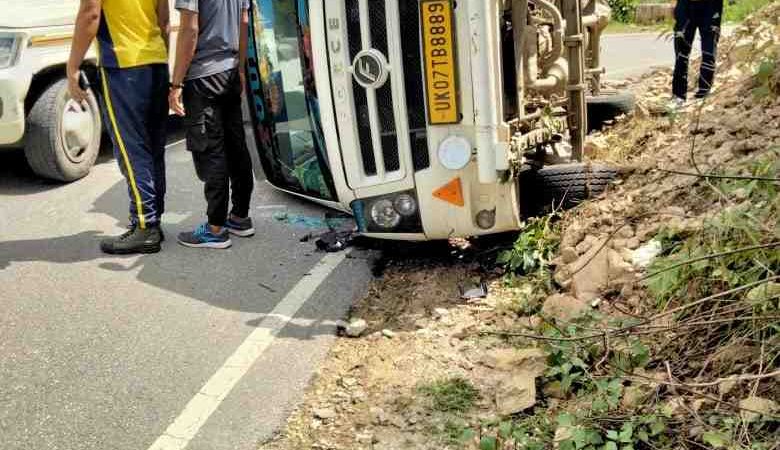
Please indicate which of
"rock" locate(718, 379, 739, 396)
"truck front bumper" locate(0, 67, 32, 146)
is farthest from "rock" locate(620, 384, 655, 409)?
"truck front bumper" locate(0, 67, 32, 146)

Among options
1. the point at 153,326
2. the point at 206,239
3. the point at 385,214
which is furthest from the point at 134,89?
the point at 385,214

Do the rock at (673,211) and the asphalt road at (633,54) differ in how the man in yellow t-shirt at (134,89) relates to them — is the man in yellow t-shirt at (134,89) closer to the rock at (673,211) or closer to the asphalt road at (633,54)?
the rock at (673,211)

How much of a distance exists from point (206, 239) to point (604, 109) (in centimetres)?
382

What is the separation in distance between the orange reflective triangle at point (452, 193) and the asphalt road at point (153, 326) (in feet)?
2.32

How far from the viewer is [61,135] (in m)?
6.65

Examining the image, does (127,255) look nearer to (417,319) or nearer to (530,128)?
(417,319)

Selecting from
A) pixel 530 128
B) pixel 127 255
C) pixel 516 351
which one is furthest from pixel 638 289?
pixel 127 255

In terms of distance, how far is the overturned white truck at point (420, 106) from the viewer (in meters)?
4.63

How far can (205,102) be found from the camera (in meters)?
5.37

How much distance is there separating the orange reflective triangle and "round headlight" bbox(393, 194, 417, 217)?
153 millimetres

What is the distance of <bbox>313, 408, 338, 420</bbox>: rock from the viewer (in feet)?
12.1

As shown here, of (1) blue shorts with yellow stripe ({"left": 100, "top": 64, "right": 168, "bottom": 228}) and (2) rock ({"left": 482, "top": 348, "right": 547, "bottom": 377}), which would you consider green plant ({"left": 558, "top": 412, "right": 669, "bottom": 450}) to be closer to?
(2) rock ({"left": 482, "top": 348, "right": 547, "bottom": 377})

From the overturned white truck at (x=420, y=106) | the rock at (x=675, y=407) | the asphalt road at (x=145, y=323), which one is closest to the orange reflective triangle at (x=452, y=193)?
the overturned white truck at (x=420, y=106)

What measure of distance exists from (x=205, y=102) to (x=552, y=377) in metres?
2.85
